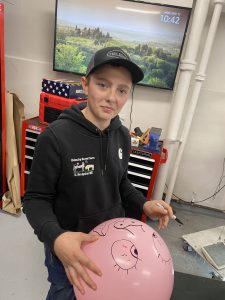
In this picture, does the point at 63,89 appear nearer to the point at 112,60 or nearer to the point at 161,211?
the point at 112,60

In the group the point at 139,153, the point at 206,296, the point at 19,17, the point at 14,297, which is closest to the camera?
the point at 206,296

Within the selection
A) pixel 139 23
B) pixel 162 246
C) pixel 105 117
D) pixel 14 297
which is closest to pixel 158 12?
pixel 139 23

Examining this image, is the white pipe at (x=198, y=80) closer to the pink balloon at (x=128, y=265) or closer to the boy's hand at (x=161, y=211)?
the boy's hand at (x=161, y=211)

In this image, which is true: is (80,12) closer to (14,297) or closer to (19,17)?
(19,17)

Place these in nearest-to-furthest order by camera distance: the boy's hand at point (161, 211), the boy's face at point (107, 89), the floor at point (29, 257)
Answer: the boy's face at point (107, 89), the boy's hand at point (161, 211), the floor at point (29, 257)

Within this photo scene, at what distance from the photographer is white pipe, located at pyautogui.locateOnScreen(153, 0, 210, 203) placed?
200cm

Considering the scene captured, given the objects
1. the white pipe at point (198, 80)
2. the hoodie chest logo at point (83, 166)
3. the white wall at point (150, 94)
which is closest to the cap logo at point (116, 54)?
the hoodie chest logo at point (83, 166)

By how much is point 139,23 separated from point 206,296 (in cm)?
208

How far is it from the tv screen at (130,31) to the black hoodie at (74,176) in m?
1.42

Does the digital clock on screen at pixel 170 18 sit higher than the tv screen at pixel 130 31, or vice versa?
the digital clock on screen at pixel 170 18

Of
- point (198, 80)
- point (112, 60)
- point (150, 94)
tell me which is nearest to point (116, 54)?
point (112, 60)

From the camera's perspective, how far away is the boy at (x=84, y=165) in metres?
0.81

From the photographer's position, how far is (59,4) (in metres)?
2.17

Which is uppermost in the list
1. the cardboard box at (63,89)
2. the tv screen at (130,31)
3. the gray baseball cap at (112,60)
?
the tv screen at (130,31)
